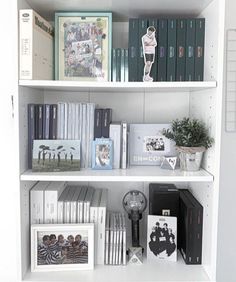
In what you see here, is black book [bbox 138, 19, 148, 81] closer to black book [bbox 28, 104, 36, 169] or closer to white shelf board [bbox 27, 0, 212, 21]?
white shelf board [bbox 27, 0, 212, 21]

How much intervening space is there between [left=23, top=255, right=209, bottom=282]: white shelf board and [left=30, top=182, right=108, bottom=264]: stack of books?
0.27ft

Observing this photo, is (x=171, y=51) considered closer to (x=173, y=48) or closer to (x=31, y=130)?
(x=173, y=48)

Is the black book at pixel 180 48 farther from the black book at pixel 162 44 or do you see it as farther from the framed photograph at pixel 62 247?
the framed photograph at pixel 62 247

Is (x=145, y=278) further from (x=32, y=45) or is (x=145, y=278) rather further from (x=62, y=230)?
(x=32, y=45)

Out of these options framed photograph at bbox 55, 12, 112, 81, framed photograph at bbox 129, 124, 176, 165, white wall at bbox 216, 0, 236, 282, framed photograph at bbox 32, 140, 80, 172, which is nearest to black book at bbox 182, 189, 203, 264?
white wall at bbox 216, 0, 236, 282

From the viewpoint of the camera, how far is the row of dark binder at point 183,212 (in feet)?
4.29

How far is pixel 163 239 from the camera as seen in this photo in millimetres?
1371

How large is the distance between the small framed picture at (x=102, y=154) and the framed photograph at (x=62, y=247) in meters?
0.23

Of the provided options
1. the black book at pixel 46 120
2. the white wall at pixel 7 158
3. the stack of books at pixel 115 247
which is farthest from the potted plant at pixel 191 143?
the white wall at pixel 7 158

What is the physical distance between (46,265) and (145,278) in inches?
14.6

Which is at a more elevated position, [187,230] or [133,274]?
[187,230]

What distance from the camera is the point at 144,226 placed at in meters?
1.56

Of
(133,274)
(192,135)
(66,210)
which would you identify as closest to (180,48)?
(192,135)

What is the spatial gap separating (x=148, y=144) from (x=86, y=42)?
0.48 metres
